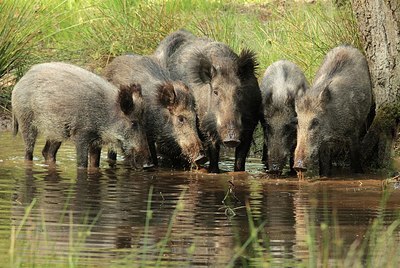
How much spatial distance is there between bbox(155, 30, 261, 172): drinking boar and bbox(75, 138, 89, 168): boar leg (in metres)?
1.20

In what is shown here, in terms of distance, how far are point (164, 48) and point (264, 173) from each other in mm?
2382

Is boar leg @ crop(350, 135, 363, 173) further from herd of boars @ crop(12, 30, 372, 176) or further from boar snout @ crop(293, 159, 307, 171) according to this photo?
boar snout @ crop(293, 159, 307, 171)

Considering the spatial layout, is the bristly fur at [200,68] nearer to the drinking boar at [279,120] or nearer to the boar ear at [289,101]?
the drinking boar at [279,120]

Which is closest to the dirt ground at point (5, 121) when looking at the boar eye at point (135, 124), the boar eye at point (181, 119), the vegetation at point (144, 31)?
the vegetation at point (144, 31)

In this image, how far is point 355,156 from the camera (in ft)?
37.2

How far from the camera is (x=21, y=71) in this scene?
14047 mm

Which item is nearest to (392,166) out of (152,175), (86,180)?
(152,175)

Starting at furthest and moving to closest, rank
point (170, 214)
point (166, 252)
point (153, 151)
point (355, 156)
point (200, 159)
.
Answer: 1. point (153, 151)
2. point (355, 156)
3. point (200, 159)
4. point (170, 214)
5. point (166, 252)

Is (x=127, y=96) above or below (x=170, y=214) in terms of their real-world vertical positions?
above

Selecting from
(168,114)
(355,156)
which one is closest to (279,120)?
(355,156)

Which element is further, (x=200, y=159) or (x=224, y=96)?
(x=224, y=96)

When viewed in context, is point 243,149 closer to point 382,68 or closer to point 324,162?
point 324,162

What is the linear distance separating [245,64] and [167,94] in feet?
2.78

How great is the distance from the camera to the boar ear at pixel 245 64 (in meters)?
11.2
